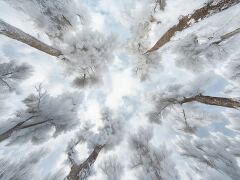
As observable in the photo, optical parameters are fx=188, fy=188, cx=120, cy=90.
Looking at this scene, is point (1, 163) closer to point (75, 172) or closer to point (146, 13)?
point (75, 172)

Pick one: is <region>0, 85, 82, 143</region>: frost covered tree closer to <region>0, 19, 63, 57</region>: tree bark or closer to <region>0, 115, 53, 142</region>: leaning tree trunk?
<region>0, 115, 53, 142</region>: leaning tree trunk

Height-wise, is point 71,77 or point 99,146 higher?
point 71,77

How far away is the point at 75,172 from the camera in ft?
30.4

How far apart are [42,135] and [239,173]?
850cm

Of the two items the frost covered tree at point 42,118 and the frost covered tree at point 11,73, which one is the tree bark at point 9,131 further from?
the frost covered tree at point 11,73

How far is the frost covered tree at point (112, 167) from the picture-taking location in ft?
32.2

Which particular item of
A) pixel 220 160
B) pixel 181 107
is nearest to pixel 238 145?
pixel 220 160

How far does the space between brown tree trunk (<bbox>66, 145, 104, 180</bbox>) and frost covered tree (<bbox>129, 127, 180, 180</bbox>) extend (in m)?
1.92

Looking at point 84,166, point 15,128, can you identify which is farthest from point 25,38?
point 84,166

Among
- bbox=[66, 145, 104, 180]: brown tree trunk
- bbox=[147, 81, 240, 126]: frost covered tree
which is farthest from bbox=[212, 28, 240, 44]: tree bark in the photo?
bbox=[66, 145, 104, 180]: brown tree trunk

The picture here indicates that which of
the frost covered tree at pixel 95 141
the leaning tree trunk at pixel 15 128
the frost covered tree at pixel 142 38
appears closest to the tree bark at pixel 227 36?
the frost covered tree at pixel 142 38

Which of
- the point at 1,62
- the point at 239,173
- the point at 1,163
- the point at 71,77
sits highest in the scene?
the point at 1,62

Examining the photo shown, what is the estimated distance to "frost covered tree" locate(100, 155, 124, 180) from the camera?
32.2 feet

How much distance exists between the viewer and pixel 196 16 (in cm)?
836
